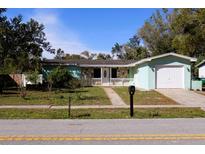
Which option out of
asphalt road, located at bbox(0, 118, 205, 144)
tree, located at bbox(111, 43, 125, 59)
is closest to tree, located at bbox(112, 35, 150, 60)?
tree, located at bbox(111, 43, 125, 59)

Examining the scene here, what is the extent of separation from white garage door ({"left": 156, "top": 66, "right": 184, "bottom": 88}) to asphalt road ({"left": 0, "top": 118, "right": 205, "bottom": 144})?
20040mm

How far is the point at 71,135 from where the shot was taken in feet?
31.9

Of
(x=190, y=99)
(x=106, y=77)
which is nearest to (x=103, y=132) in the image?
(x=190, y=99)

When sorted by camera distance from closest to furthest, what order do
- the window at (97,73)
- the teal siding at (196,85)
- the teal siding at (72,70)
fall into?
the teal siding at (196,85) < the teal siding at (72,70) < the window at (97,73)

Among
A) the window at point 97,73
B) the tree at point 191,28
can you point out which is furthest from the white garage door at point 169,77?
the window at point 97,73

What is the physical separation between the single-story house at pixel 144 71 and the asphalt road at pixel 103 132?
20.1 metres

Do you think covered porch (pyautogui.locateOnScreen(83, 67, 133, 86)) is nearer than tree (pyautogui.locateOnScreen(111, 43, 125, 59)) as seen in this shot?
Result: Yes

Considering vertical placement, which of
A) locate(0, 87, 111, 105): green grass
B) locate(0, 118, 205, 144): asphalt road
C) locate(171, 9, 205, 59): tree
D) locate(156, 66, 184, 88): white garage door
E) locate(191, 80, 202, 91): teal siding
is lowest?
locate(0, 118, 205, 144): asphalt road

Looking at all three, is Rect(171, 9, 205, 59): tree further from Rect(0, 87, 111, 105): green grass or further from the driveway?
Rect(0, 87, 111, 105): green grass

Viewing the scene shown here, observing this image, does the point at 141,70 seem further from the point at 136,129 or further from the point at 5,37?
the point at 136,129

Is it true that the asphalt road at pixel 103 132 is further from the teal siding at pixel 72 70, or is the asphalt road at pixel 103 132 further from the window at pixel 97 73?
the window at pixel 97 73

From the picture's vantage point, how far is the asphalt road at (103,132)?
29.2 ft

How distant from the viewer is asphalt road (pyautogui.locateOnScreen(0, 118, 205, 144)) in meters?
8.89

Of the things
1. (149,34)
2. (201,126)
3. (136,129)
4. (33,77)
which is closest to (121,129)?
(136,129)
